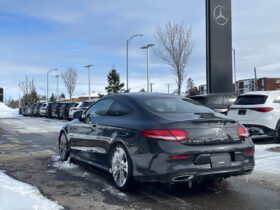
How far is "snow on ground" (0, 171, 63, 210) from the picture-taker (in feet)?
19.0

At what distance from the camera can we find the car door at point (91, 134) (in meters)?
7.68

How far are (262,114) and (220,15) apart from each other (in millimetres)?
10410

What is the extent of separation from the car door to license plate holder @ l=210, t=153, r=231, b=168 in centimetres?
206

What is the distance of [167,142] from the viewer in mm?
5988

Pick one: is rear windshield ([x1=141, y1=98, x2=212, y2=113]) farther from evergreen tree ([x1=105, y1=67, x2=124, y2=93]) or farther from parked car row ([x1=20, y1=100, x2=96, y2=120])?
evergreen tree ([x1=105, y1=67, x2=124, y2=93])

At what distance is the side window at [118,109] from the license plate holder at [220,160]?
1.61 m

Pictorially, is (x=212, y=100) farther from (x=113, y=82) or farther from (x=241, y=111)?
(x=113, y=82)

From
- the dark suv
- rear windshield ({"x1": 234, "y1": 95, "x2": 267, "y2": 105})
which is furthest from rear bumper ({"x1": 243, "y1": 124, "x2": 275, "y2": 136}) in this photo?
the dark suv

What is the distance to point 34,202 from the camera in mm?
6023

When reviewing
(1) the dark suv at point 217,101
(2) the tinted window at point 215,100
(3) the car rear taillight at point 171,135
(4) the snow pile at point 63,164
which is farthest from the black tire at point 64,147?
(2) the tinted window at point 215,100

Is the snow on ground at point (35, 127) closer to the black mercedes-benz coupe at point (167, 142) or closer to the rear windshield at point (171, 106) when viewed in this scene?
the black mercedes-benz coupe at point (167, 142)

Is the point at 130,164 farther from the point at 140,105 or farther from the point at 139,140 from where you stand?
the point at 140,105

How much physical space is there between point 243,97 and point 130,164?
7.48 m

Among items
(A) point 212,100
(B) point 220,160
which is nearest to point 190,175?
(B) point 220,160
